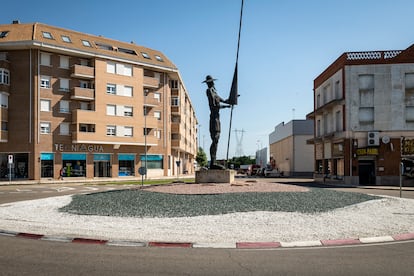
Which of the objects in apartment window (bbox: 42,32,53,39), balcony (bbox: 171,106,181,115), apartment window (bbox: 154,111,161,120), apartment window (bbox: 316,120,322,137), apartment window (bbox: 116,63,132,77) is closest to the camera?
apartment window (bbox: 42,32,53,39)

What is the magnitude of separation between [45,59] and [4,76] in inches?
184

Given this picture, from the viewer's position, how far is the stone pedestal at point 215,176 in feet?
66.7

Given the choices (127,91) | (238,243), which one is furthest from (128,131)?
(238,243)

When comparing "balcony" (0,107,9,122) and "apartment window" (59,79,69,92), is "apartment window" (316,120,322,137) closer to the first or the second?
"apartment window" (59,79,69,92)

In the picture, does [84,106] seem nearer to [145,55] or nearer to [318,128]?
[145,55]

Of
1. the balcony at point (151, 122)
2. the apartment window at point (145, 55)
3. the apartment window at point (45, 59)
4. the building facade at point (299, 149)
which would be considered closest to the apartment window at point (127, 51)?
the apartment window at point (145, 55)

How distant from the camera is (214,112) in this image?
21562 millimetres

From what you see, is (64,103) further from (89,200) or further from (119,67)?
(89,200)

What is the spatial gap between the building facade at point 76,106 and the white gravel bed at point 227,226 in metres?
33.2

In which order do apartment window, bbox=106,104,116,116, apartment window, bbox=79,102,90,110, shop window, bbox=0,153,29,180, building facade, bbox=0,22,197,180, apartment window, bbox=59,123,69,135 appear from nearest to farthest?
building facade, bbox=0,22,197,180 < shop window, bbox=0,153,29,180 < apartment window, bbox=59,123,69,135 < apartment window, bbox=79,102,90,110 < apartment window, bbox=106,104,116,116

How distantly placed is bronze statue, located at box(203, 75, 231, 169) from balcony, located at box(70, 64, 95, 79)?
29.3 meters

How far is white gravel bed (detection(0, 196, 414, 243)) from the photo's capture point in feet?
31.9

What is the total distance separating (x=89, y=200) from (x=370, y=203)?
1079cm

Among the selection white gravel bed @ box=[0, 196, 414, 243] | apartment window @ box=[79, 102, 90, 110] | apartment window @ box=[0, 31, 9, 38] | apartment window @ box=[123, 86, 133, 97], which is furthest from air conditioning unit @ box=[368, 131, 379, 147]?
apartment window @ box=[0, 31, 9, 38]
